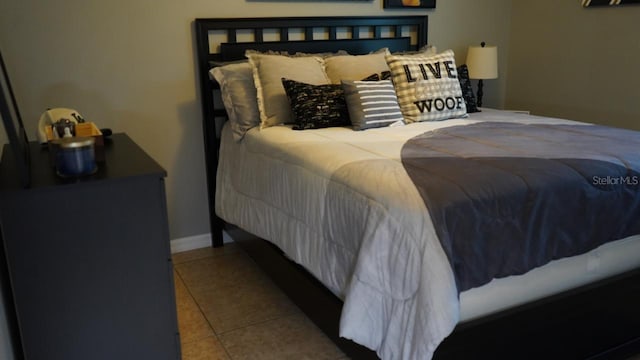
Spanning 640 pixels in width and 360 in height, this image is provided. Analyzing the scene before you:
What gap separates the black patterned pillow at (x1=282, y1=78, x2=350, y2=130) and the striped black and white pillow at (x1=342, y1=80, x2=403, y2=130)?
0.18ft

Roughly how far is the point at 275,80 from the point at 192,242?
1.17m

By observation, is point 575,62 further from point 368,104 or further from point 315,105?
point 315,105

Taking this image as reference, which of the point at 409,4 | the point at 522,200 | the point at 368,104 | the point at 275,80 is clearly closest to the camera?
the point at 522,200

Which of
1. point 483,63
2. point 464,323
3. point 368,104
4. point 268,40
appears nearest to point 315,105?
point 368,104

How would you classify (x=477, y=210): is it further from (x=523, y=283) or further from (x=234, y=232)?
(x=234, y=232)

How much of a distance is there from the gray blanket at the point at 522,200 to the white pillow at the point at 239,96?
0.98 m

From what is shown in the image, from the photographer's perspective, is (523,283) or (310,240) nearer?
(523,283)

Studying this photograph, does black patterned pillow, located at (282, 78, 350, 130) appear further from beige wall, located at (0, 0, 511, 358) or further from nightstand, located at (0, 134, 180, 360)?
nightstand, located at (0, 134, 180, 360)

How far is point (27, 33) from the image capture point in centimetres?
254

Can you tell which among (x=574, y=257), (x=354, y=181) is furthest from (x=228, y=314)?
(x=574, y=257)

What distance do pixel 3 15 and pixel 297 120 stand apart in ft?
4.86

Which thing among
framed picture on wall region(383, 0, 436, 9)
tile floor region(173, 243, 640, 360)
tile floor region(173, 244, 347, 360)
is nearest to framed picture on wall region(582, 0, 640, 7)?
framed picture on wall region(383, 0, 436, 9)

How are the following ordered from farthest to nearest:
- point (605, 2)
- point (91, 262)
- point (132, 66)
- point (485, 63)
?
point (485, 63) → point (605, 2) → point (132, 66) → point (91, 262)

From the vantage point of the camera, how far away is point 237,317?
94.6 inches
